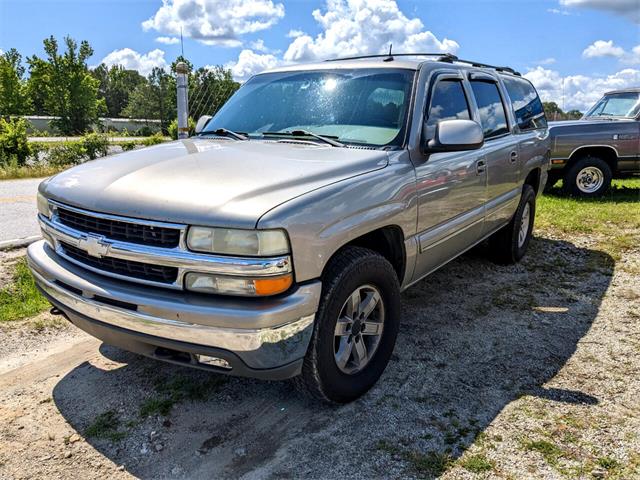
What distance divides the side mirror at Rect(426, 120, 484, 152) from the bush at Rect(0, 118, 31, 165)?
14719 millimetres

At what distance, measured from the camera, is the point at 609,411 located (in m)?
3.00

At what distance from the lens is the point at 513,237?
18.4 ft

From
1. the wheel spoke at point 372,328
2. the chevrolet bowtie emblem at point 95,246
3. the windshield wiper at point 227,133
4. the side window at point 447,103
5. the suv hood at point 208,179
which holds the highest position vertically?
the side window at point 447,103

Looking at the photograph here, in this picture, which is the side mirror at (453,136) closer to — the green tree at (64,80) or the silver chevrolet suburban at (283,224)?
the silver chevrolet suburban at (283,224)

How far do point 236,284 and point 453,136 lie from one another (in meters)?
1.73

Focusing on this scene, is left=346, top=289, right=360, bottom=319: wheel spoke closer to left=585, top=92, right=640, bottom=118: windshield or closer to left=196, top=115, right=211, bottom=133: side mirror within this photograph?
left=196, top=115, right=211, bottom=133: side mirror

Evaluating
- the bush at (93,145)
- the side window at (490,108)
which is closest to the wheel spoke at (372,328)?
the side window at (490,108)

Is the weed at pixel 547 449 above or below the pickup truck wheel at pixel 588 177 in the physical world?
below

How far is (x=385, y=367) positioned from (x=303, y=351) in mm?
912

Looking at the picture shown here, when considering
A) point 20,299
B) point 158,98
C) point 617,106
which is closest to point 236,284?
point 20,299

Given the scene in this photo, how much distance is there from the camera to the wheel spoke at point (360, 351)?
9.94 feet

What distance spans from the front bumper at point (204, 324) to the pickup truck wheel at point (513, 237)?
11.9 feet

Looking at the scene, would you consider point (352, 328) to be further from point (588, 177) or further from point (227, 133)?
point (588, 177)

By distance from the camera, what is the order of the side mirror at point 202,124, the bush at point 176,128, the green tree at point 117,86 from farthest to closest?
1. the green tree at point 117,86
2. the bush at point 176,128
3. the side mirror at point 202,124
